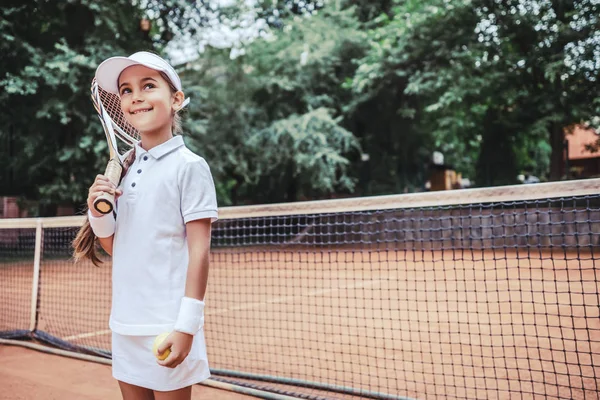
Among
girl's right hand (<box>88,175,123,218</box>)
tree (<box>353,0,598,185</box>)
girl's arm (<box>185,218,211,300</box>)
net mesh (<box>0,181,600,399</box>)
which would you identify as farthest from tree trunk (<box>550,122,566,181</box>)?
girl's right hand (<box>88,175,123,218</box>)

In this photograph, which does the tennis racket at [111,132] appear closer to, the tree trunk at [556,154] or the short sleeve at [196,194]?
the short sleeve at [196,194]

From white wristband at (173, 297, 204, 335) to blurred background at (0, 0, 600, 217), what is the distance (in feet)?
41.1

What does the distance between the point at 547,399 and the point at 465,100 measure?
12.2 metres

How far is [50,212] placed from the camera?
1496 centimetres

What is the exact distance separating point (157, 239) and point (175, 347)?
13.5 inches

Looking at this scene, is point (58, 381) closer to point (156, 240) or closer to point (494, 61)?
point (156, 240)

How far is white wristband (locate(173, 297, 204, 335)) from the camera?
1466 mm

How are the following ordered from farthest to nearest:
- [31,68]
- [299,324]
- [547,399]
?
1. [31,68]
2. [299,324]
3. [547,399]

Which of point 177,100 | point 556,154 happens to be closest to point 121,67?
point 177,100

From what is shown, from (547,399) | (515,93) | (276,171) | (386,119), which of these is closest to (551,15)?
(515,93)

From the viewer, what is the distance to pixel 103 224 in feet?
5.49

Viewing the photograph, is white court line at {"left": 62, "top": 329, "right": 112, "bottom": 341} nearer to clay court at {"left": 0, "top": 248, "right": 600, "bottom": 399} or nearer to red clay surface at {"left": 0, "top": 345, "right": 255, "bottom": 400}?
clay court at {"left": 0, "top": 248, "right": 600, "bottom": 399}

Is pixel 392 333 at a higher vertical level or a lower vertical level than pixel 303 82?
lower

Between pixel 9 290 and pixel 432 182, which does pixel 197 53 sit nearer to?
pixel 9 290
